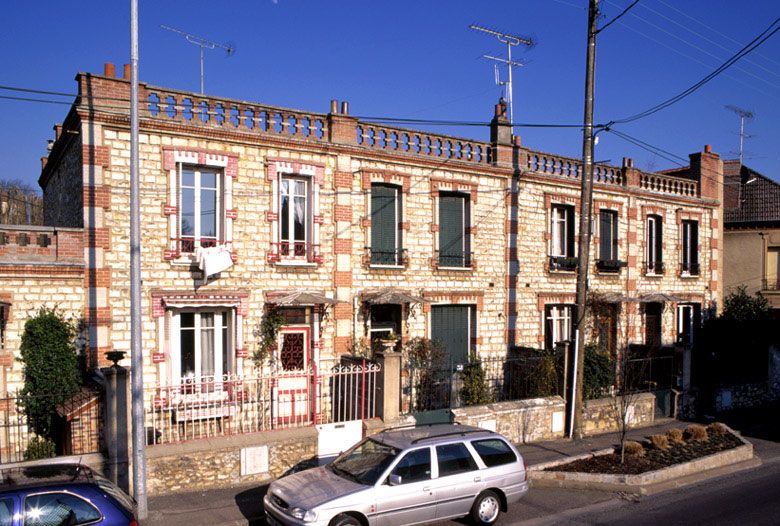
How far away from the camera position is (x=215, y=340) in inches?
599

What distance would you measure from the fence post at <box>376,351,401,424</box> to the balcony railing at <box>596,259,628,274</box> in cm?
1174

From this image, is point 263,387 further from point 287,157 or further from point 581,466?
point 581,466

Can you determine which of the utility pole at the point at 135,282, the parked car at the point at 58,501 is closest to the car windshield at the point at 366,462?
the utility pole at the point at 135,282

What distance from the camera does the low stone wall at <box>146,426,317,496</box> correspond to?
11.1m

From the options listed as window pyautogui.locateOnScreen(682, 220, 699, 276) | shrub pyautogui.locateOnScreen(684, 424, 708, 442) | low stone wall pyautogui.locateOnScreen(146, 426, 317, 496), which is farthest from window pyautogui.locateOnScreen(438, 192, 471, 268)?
window pyautogui.locateOnScreen(682, 220, 699, 276)

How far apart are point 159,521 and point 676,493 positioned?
969 cm

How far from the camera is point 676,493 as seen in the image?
1247 centimetres

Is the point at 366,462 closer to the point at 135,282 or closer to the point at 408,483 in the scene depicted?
the point at 408,483

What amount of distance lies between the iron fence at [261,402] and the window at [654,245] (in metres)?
14.0

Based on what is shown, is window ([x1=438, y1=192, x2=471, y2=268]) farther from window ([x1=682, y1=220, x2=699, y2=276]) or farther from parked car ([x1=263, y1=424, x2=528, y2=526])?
window ([x1=682, y1=220, x2=699, y2=276])

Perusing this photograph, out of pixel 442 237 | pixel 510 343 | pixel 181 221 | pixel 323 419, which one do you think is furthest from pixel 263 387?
pixel 510 343

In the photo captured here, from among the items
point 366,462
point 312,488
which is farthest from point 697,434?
point 312,488

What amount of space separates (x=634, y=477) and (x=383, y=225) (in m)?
9.02

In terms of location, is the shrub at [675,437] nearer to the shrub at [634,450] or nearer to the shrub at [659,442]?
the shrub at [659,442]
